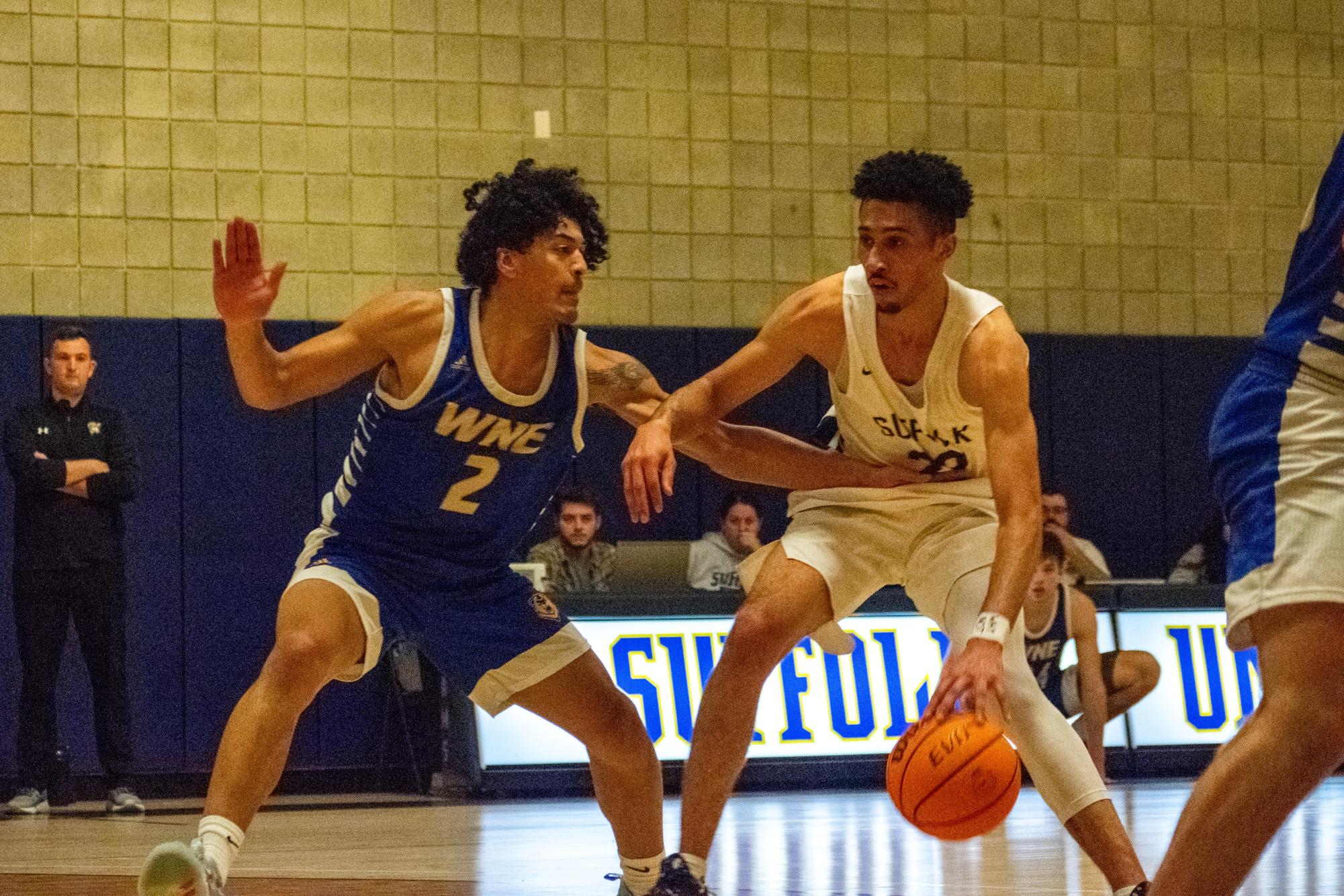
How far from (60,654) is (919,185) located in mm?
5232

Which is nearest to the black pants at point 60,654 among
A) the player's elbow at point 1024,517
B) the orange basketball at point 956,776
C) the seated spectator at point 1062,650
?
the seated spectator at point 1062,650

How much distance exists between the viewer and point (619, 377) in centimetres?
448

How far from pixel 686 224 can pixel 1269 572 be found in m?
8.52

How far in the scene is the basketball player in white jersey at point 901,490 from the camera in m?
4.11

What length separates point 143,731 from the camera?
9570 millimetres

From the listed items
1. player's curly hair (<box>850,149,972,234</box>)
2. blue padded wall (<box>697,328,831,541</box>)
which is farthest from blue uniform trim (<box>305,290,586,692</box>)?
blue padded wall (<box>697,328,831,541</box>)

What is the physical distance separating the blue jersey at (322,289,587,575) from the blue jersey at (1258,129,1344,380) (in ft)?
6.34

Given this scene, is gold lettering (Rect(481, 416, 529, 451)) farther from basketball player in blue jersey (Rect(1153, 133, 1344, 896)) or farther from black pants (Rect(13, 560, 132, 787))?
black pants (Rect(13, 560, 132, 787))

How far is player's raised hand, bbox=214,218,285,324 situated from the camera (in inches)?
158

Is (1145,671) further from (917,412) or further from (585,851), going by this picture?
(917,412)

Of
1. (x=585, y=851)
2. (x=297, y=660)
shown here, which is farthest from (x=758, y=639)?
(x=585, y=851)

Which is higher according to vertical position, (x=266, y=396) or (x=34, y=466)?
(x=266, y=396)

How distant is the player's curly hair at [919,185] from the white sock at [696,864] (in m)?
1.55

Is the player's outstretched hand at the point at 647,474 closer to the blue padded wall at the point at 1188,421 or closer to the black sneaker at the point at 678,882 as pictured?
the black sneaker at the point at 678,882
